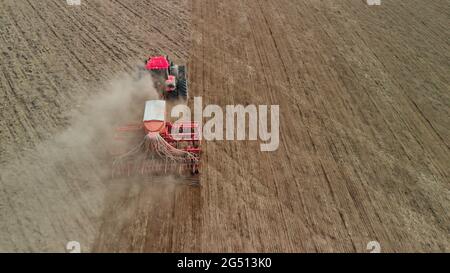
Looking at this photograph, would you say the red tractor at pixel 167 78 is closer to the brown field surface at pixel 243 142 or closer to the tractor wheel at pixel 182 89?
the tractor wheel at pixel 182 89

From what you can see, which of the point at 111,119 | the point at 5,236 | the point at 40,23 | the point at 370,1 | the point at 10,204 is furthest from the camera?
the point at 370,1

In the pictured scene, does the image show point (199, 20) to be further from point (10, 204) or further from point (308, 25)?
point (10, 204)

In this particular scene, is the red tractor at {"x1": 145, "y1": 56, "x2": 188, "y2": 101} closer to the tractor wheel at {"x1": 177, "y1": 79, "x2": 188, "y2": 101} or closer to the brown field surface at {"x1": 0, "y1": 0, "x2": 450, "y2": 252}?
the tractor wheel at {"x1": 177, "y1": 79, "x2": 188, "y2": 101}

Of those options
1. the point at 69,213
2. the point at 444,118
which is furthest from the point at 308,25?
the point at 69,213

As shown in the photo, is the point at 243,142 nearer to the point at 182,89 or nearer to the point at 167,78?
the point at 182,89

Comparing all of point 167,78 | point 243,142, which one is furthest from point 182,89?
point 243,142

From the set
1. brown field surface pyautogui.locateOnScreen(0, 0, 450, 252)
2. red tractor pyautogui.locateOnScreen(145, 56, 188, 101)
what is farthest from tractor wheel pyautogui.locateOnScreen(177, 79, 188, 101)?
brown field surface pyautogui.locateOnScreen(0, 0, 450, 252)

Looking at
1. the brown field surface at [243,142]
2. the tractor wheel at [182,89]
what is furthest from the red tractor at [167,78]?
the brown field surface at [243,142]

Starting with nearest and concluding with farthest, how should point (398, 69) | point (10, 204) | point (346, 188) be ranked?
point (10, 204) < point (346, 188) < point (398, 69)
